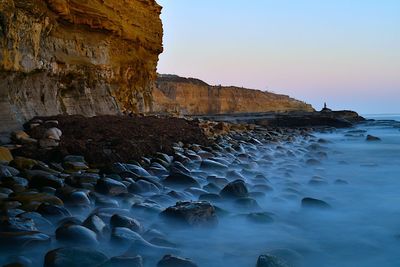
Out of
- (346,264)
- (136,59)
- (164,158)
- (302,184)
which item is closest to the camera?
(346,264)

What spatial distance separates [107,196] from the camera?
3.47 metres

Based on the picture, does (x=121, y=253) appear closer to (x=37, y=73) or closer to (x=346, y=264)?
(x=346, y=264)

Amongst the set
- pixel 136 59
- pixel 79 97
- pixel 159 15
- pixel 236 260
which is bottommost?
pixel 236 260

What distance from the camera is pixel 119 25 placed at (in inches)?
447

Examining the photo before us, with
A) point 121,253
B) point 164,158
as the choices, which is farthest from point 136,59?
point 121,253

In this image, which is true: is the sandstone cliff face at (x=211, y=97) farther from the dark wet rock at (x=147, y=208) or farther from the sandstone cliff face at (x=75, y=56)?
the dark wet rock at (x=147, y=208)

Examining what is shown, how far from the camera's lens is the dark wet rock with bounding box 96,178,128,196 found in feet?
11.6

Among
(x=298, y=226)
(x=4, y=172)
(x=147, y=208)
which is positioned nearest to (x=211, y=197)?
(x=147, y=208)

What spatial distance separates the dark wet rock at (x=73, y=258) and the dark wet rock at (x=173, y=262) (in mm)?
311

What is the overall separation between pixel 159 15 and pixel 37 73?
30.0ft

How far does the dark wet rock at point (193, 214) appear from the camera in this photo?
2883 millimetres

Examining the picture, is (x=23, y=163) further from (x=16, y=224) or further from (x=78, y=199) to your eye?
(x=16, y=224)

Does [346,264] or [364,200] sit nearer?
[346,264]

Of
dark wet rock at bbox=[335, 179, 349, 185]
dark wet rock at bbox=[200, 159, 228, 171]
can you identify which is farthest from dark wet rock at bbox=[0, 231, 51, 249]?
dark wet rock at bbox=[335, 179, 349, 185]
